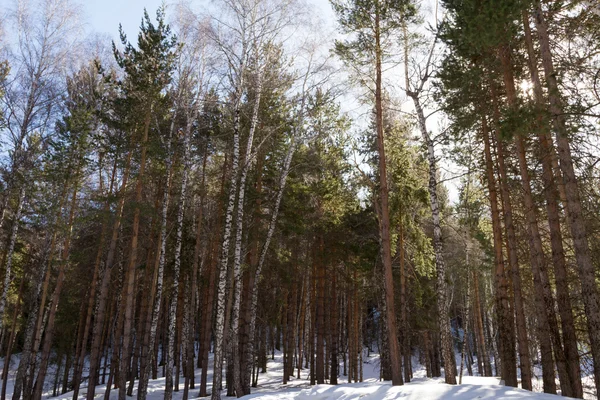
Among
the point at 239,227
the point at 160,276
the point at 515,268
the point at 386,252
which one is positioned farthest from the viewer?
the point at 160,276

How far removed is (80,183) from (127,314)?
18.9 ft

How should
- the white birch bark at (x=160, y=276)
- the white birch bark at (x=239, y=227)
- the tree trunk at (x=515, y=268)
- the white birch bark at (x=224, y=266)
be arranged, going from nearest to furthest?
1. the tree trunk at (x=515, y=268)
2. the white birch bark at (x=224, y=266)
3. the white birch bark at (x=239, y=227)
4. the white birch bark at (x=160, y=276)

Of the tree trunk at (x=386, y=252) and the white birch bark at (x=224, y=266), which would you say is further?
the white birch bark at (x=224, y=266)

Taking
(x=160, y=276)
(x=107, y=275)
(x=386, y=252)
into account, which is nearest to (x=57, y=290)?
(x=107, y=275)

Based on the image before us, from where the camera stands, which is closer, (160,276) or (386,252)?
(386,252)

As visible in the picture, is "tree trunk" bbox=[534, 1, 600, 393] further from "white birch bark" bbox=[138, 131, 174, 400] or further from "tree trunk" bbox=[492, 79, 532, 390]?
"white birch bark" bbox=[138, 131, 174, 400]

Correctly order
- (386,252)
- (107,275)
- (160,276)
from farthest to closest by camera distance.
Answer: (160,276) < (107,275) < (386,252)

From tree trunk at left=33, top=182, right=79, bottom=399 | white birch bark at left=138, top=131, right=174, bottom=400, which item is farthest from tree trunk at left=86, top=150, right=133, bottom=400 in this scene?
tree trunk at left=33, top=182, right=79, bottom=399

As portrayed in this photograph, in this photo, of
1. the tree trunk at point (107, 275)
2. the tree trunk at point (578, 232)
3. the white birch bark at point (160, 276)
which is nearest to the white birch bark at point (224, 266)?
the white birch bark at point (160, 276)

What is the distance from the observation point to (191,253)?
21109 millimetres

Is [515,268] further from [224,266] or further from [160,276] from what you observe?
[160,276]

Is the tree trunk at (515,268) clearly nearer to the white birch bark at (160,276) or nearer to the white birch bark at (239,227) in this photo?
the white birch bark at (239,227)

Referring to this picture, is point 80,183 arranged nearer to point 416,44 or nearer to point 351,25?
point 351,25

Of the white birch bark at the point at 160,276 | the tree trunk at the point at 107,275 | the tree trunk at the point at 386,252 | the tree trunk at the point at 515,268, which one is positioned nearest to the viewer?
the tree trunk at the point at 386,252
